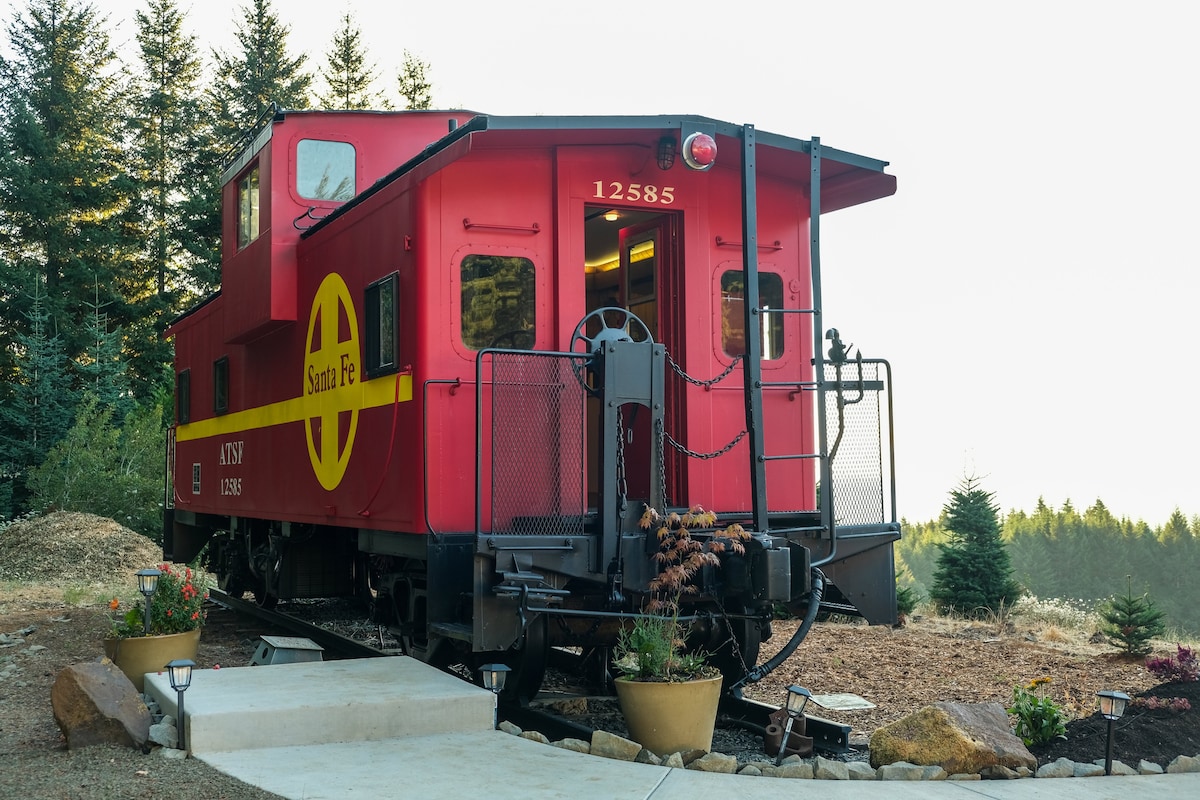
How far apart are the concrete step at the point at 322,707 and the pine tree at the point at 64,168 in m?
23.0

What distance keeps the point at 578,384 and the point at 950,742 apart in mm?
2805

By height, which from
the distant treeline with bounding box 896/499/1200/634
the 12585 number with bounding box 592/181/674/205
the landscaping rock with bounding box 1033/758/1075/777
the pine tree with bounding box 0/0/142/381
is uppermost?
the pine tree with bounding box 0/0/142/381

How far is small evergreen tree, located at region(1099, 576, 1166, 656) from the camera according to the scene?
32.5 ft

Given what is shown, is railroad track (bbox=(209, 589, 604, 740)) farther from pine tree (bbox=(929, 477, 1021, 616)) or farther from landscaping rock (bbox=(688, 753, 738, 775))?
pine tree (bbox=(929, 477, 1021, 616))

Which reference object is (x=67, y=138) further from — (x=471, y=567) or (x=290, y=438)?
(x=471, y=567)

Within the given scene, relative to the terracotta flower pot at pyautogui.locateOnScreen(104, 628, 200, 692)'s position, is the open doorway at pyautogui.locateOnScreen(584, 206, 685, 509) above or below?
above

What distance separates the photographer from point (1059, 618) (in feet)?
45.4

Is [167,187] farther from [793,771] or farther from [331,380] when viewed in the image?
[793,771]

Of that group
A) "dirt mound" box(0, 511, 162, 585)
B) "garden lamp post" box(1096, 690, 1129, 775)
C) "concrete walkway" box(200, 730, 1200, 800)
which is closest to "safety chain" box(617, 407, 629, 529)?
"concrete walkway" box(200, 730, 1200, 800)

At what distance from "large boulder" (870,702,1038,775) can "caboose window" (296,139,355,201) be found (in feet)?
20.0

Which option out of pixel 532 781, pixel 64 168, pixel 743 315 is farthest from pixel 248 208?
pixel 64 168

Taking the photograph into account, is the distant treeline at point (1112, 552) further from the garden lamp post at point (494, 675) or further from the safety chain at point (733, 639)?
the garden lamp post at point (494, 675)

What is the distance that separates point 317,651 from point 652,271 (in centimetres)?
349

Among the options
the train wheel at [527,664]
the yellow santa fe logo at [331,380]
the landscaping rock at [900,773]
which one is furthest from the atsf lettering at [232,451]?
the landscaping rock at [900,773]
